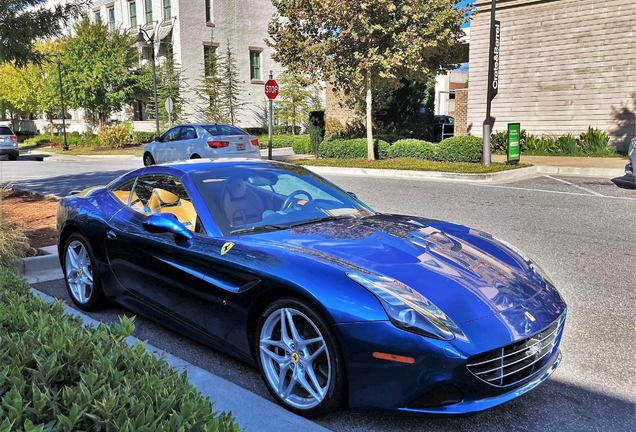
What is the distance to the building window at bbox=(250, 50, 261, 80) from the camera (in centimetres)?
4022

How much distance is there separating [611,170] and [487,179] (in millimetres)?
3576

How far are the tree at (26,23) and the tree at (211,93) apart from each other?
25244mm

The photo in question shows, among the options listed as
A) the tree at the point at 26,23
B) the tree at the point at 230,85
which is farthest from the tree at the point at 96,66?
the tree at the point at 26,23

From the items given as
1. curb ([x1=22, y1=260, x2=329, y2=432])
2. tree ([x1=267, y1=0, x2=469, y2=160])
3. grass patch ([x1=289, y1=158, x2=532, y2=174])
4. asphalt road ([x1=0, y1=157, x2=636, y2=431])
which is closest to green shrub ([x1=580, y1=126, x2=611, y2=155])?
grass patch ([x1=289, y1=158, x2=532, y2=174])

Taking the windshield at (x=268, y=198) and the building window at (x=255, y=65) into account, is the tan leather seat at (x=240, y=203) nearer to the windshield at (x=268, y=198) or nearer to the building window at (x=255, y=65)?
the windshield at (x=268, y=198)

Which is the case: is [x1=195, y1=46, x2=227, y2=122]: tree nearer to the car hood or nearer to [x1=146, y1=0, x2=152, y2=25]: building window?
[x1=146, y1=0, x2=152, y2=25]: building window

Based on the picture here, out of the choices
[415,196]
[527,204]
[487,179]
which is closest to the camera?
[527,204]

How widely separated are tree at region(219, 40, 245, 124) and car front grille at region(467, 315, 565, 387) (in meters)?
33.5

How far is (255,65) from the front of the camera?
40.4 metres

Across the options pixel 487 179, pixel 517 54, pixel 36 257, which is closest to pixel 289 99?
pixel 517 54

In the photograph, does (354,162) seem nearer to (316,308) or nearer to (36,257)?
(36,257)

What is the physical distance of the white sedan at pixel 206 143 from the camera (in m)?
15.5

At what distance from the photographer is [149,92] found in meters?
36.9

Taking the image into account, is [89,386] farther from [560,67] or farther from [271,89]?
[560,67]
